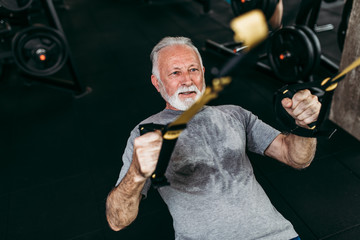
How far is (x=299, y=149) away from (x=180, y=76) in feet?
1.86

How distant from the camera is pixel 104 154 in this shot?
7.56 feet

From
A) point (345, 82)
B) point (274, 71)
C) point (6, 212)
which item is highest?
point (345, 82)

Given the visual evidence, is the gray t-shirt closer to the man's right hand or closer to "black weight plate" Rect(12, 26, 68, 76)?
the man's right hand

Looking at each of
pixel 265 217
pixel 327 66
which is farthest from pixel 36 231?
pixel 327 66

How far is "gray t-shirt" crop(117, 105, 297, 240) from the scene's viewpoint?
3.56ft

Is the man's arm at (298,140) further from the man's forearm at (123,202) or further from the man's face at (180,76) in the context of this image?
the man's forearm at (123,202)

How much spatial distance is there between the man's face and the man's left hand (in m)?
0.39

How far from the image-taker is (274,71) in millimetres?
2967

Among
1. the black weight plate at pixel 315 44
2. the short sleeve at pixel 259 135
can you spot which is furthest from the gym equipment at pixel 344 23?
the short sleeve at pixel 259 135

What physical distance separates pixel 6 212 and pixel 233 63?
188 cm

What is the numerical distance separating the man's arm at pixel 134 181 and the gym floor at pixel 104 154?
0.88 feet

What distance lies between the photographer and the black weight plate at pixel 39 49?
8.68 ft

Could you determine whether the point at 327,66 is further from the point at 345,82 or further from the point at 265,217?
the point at 265,217

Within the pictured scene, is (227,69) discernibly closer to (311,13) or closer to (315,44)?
(315,44)
